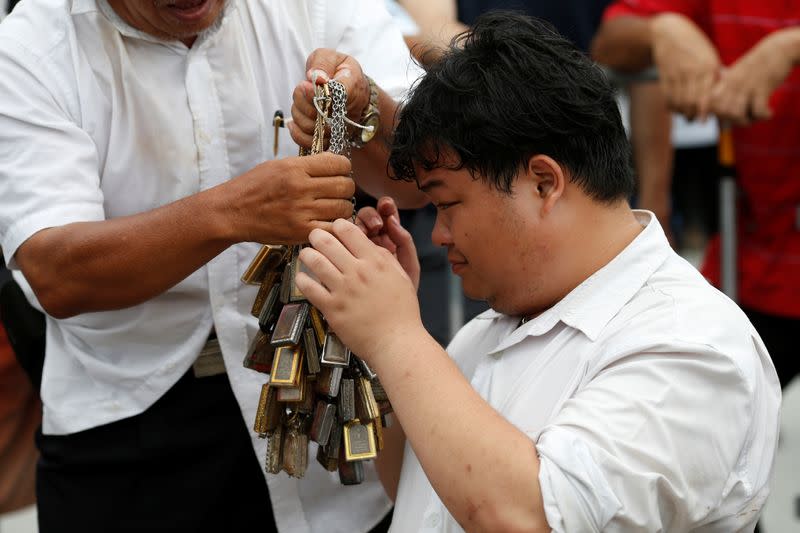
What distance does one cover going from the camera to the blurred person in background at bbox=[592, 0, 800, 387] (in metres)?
3.28

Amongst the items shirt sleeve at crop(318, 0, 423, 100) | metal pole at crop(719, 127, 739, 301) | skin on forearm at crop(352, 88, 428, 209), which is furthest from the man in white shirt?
metal pole at crop(719, 127, 739, 301)

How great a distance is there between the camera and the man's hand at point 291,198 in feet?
6.25

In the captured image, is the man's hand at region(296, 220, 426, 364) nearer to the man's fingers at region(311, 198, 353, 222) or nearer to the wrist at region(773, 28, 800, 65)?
the man's fingers at region(311, 198, 353, 222)

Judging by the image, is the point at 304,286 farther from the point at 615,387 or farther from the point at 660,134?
the point at 660,134

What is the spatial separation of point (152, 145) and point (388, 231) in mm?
519

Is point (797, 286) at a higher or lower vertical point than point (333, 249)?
lower

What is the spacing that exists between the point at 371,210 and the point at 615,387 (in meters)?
0.70

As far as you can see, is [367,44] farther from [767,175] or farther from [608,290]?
[767,175]

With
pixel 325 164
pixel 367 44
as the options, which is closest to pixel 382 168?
pixel 367 44

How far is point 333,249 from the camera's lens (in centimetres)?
182

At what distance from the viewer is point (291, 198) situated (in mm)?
1914

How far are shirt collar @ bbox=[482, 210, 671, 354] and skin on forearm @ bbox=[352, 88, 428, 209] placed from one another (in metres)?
0.50

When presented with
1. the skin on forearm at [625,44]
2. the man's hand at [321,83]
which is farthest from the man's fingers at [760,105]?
the man's hand at [321,83]

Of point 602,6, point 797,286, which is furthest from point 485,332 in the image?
point 602,6
